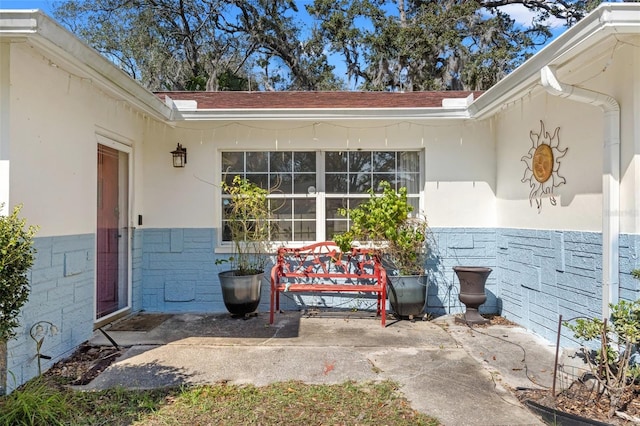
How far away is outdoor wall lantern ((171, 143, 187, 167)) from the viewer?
5.34 m

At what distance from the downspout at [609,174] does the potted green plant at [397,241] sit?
1.95m

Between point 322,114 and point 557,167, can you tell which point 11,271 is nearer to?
point 322,114

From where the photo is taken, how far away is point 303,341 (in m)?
4.15

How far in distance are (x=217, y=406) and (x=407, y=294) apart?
2.71 metres

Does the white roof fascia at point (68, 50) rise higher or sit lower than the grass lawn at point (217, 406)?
higher

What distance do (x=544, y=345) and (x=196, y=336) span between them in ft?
11.7

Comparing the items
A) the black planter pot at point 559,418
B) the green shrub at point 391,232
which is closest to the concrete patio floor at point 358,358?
the black planter pot at point 559,418

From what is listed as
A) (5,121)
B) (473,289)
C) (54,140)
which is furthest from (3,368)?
(473,289)

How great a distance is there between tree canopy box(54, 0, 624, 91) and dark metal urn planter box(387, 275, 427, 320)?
12049 mm

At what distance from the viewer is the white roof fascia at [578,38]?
2.61 m

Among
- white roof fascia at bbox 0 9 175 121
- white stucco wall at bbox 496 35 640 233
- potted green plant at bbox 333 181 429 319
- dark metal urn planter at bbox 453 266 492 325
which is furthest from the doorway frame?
white stucco wall at bbox 496 35 640 233

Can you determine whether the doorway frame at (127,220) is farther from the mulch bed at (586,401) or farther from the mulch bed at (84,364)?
the mulch bed at (586,401)

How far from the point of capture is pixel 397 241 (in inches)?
190

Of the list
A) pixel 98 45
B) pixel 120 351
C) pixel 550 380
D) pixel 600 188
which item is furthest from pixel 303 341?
pixel 98 45
